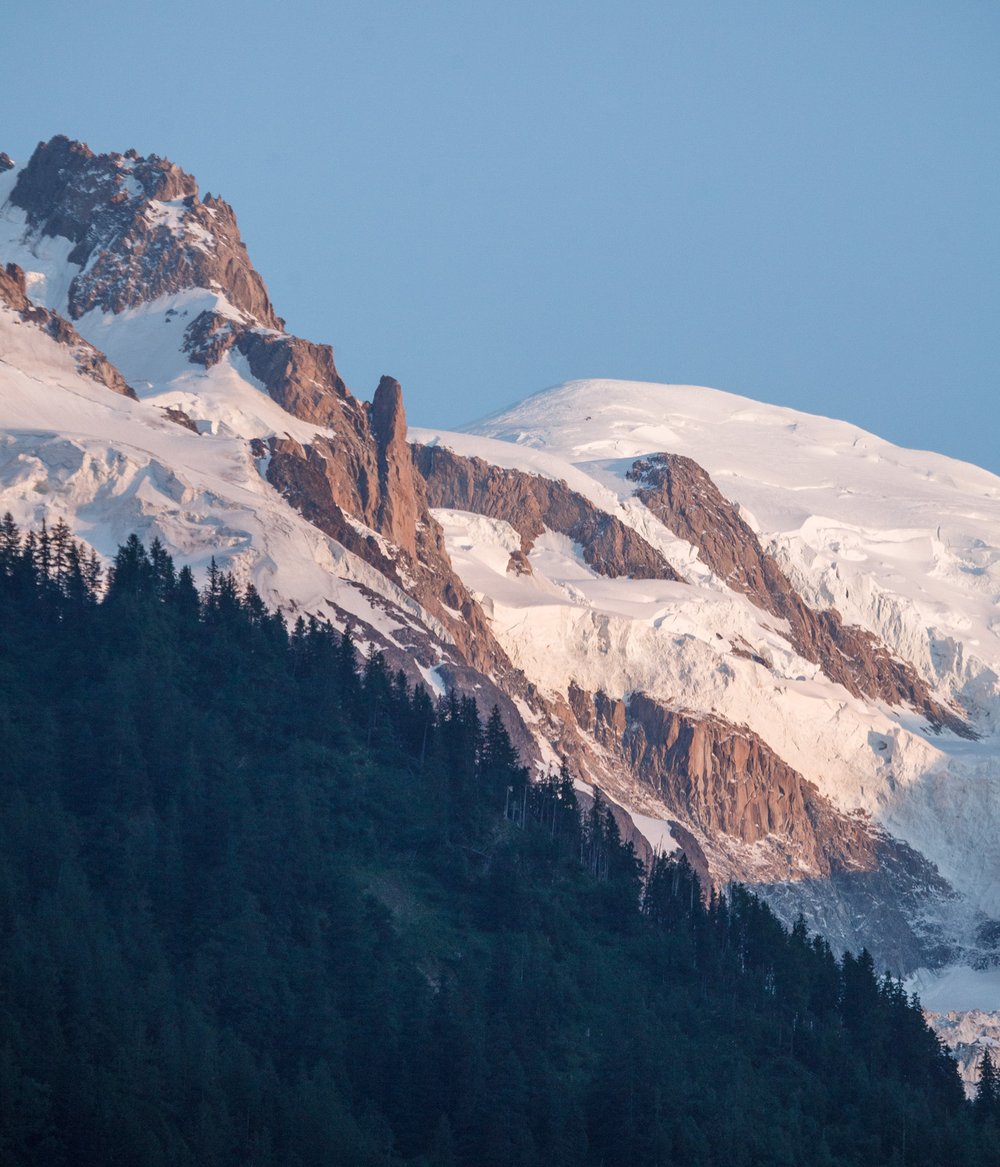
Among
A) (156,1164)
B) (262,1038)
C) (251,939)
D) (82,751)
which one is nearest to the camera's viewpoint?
(156,1164)

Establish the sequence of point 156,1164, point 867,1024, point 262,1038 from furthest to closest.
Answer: point 867,1024 < point 262,1038 < point 156,1164

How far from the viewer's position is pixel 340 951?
137 m

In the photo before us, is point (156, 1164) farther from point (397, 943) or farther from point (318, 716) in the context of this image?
point (318, 716)

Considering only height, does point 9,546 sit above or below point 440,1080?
above

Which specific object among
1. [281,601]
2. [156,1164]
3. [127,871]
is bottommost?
[156,1164]

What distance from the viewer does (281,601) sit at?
198 meters

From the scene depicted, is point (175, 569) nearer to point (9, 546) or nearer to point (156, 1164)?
point (9, 546)

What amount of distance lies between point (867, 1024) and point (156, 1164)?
6766cm

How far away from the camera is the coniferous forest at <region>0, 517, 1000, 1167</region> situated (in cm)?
11012

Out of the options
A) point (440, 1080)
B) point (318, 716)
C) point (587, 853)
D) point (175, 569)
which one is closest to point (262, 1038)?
point (440, 1080)

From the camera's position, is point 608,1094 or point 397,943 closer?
point 608,1094

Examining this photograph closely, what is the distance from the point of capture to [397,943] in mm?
139750

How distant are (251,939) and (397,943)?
11052 mm

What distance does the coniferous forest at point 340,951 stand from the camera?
110125mm
